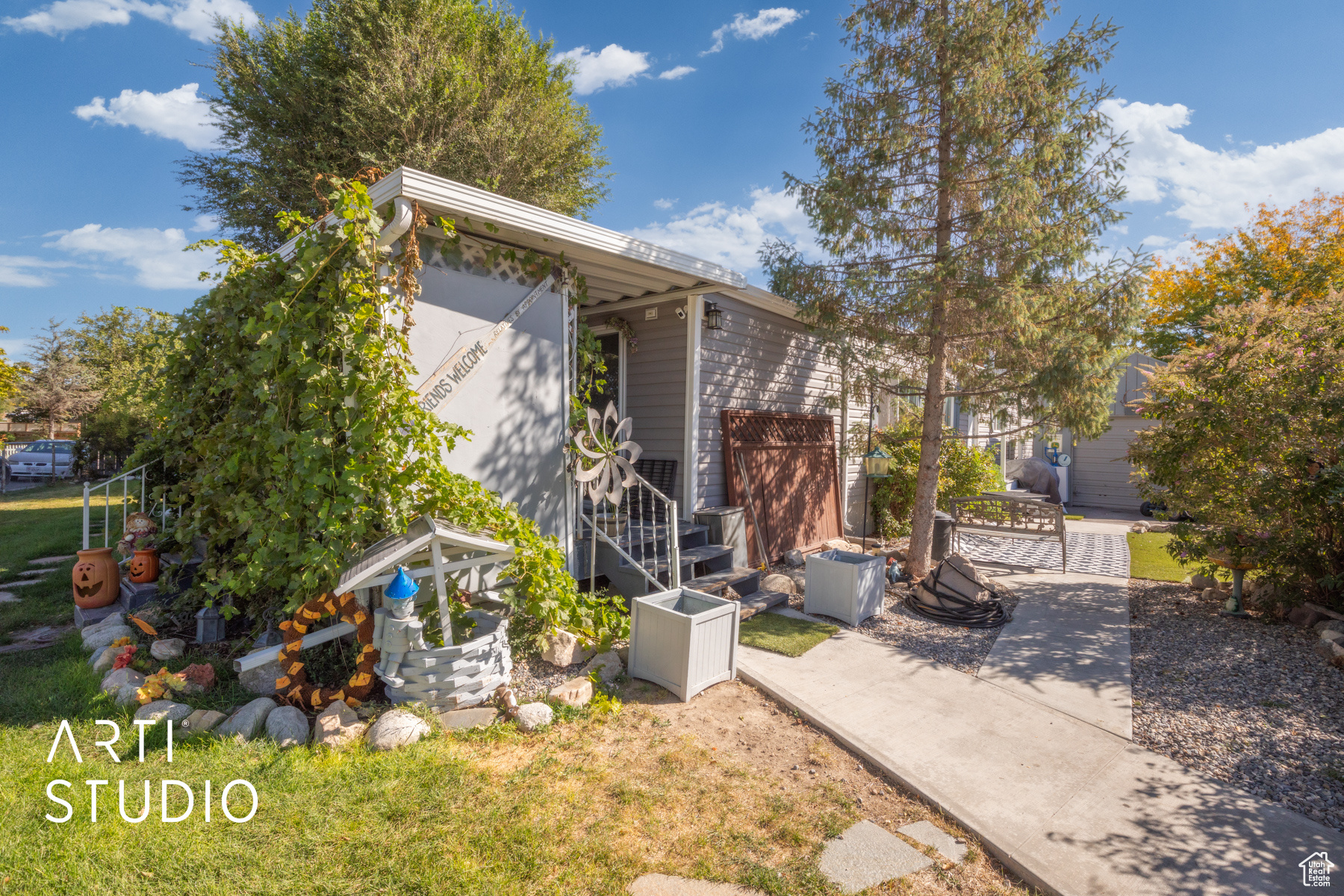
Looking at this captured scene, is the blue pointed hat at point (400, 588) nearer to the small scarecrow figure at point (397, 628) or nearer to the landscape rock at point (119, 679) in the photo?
the small scarecrow figure at point (397, 628)

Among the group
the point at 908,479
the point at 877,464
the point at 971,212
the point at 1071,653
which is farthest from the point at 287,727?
the point at 908,479

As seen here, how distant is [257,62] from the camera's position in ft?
38.8

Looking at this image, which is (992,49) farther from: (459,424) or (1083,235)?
(459,424)

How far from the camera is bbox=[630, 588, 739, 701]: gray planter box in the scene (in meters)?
3.54

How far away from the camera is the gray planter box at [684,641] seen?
3.54 meters

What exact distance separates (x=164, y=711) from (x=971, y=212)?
7.06m

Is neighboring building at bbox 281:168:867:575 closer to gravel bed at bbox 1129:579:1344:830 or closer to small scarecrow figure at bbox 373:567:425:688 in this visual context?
small scarecrow figure at bbox 373:567:425:688

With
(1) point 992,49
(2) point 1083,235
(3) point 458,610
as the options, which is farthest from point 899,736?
(1) point 992,49

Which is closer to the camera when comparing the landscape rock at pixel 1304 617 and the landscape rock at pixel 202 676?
the landscape rock at pixel 202 676

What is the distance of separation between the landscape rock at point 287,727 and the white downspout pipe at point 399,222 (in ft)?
8.32

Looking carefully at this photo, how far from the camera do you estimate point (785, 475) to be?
7172mm

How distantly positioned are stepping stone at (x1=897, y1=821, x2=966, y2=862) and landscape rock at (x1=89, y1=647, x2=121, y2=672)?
172 inches

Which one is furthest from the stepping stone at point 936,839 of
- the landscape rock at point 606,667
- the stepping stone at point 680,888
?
the landscape rock at point 606,667

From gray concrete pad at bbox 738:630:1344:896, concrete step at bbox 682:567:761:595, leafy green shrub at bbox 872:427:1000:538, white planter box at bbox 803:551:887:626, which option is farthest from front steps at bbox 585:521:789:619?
leafy green shrub at bbox 872:427:1000:538
